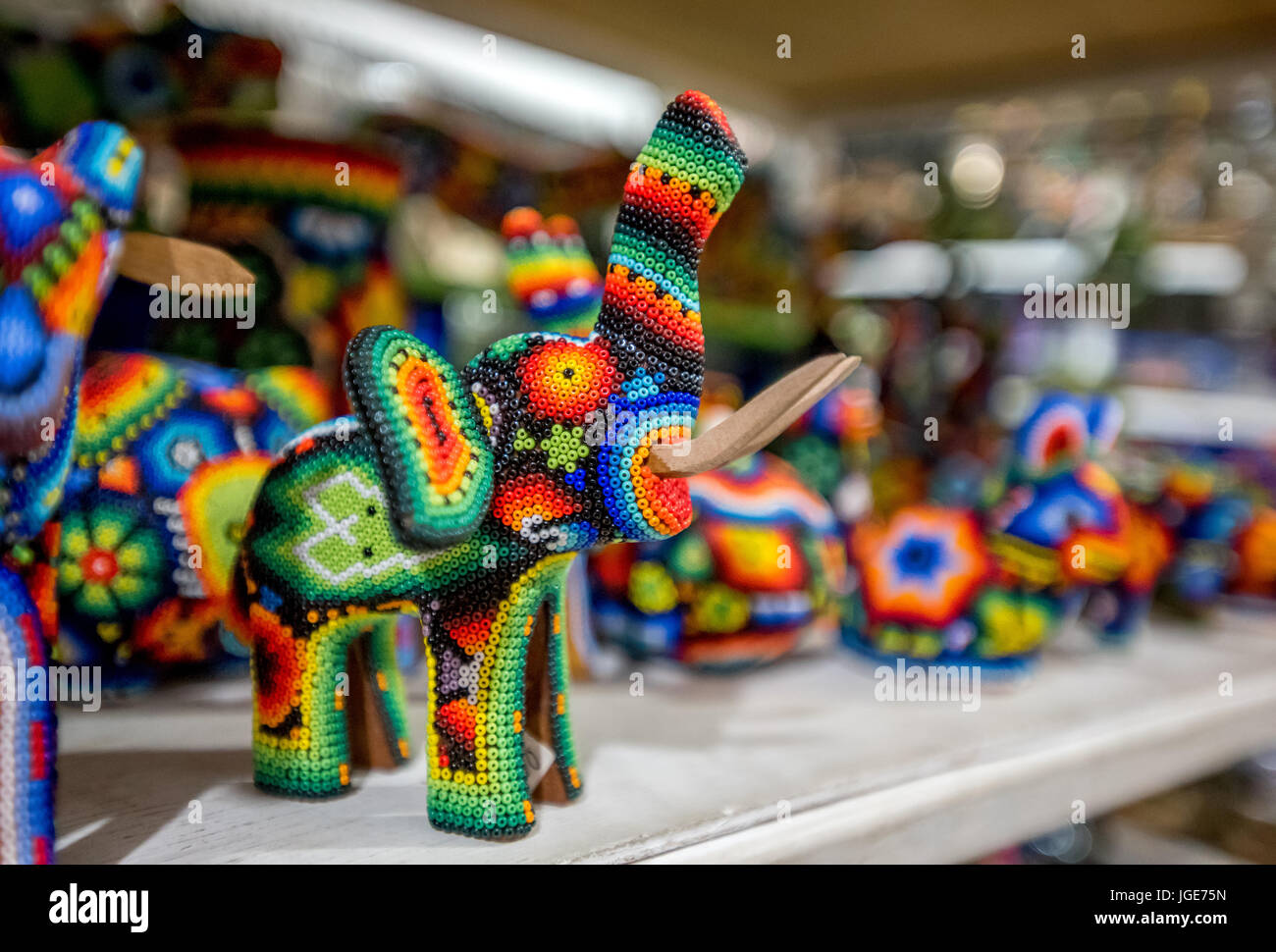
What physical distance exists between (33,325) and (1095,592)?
1.03 metres

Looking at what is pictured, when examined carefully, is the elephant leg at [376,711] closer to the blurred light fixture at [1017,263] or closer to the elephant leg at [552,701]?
the elephant leg at [552,701]

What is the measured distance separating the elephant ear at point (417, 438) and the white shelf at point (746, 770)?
0.64 ft

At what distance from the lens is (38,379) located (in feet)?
1.46

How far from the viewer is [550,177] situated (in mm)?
1100

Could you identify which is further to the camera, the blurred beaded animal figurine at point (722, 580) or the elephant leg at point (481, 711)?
the blurred beaded animal figurine at point (722, 580)

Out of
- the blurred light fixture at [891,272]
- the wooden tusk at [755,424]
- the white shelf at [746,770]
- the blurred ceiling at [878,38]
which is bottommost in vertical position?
the white shelf at [746,770]

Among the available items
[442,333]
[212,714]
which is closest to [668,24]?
[442,333]

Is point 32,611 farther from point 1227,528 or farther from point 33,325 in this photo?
point 1227,528

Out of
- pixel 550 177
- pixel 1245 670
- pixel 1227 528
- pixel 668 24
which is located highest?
pixel 668 24

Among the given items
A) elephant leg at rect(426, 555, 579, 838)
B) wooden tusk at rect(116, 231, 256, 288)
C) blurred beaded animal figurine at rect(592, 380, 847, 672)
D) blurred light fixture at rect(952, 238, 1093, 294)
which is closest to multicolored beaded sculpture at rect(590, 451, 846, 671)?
blurred beaded animal figurine at rect(592, 380, 847, 672)

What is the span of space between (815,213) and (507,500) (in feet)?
3.77

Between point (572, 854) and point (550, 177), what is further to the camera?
point (550, 177)

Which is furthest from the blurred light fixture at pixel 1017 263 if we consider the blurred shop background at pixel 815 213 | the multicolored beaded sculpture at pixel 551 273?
the multicolored beaded sculpture at pixel 551 273

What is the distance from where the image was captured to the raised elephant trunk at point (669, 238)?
560mm
